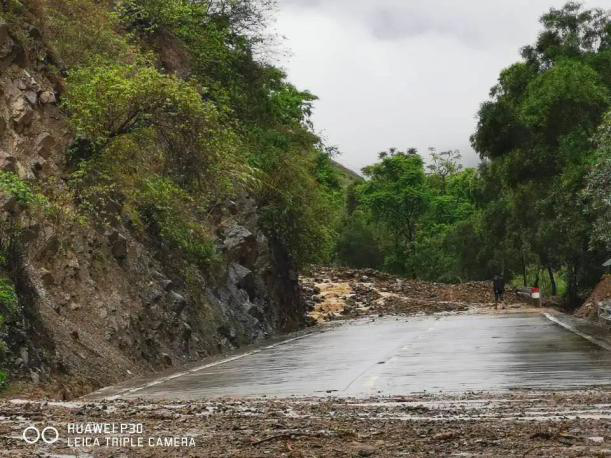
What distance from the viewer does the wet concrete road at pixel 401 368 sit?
14.2 meters

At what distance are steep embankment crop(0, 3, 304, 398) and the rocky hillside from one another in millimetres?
49

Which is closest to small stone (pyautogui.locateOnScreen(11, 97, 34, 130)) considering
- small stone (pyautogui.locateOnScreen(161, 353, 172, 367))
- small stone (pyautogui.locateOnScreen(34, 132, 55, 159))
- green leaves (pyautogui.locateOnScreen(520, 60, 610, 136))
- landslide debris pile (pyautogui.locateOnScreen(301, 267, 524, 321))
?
small stone (pyautogui.locateOnScreen(34, 132, 55, 159))

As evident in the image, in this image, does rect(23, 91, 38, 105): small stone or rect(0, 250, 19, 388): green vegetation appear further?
rect(23, 91, 38, 105): small stone

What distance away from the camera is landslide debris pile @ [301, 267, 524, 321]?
56.9 metres

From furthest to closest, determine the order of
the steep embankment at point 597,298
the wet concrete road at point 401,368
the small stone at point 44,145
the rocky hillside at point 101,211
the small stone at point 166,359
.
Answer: the steep embankment at point 597,298, the small stone at point 44,145, the small stone at point 166,359, the rocky hillside at point 101,211, the wet concrete road at point 401,368

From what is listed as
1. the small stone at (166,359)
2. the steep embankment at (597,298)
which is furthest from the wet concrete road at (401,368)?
the steep embankment at (597,298)

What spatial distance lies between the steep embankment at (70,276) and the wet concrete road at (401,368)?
190 cm

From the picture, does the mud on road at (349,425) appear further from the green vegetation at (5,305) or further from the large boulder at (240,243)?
the large boulder at (240,243)

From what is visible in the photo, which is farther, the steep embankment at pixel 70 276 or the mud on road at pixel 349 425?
the steep embankment at pixel 70 276

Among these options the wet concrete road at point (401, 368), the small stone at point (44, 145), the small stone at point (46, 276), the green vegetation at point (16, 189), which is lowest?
the wet concrete road at point (401, 368)

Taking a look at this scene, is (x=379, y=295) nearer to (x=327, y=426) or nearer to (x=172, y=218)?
(x=172, y=218)

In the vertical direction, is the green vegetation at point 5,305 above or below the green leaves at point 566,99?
below

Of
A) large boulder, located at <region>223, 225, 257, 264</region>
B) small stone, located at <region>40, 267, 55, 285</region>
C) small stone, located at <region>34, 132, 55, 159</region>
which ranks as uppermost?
small stone, located at <region>34, 132, 55, 159</region>

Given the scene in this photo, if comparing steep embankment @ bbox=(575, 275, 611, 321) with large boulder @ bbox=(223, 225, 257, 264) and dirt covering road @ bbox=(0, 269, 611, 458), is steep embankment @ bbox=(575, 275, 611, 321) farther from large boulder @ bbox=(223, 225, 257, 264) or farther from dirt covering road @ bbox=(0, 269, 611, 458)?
dirt covering road @ bbox=(0, 269, 611, 458)
